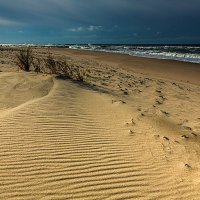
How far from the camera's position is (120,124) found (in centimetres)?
635

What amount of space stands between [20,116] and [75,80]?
450 centimetres

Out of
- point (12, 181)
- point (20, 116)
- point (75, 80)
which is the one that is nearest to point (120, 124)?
point (20, 116)

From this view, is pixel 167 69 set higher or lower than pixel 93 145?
lower

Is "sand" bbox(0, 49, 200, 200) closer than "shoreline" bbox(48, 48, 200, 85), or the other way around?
"sand" bbox(0, 49, 200, 200)

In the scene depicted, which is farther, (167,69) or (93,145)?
(167,69)

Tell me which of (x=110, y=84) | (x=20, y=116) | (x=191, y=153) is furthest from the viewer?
(x=110, y=84)

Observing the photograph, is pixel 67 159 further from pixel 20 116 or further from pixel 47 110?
pixel 47 110

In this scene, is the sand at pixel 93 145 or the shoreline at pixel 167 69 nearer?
the sand at pixel 93 145

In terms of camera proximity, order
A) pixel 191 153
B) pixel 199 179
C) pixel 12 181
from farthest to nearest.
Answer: pixel 191 153
pixel 199 179
pixel 12 181

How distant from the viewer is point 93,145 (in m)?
5.06

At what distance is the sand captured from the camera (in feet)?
12.3

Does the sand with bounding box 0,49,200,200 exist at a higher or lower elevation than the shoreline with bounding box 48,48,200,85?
higher

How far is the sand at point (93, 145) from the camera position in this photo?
148 inches

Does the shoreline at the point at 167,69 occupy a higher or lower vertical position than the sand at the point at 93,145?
lower
